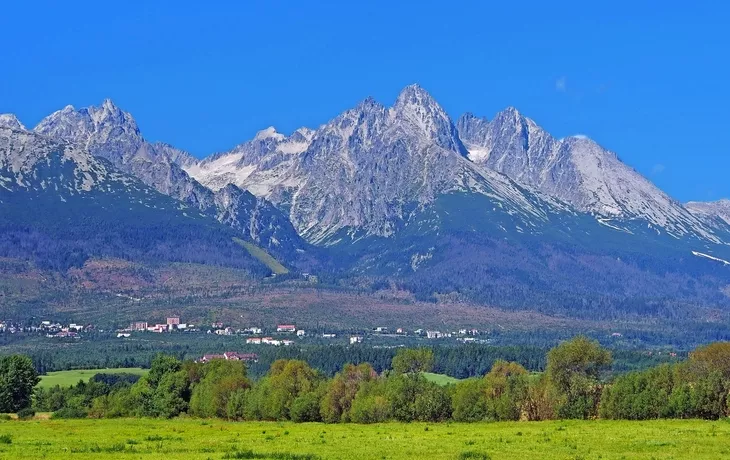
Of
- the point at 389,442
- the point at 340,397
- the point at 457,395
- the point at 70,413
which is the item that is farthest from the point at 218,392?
the point at 389,442

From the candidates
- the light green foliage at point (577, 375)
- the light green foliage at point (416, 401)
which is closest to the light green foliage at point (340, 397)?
the light green foliage at point (416, 401)

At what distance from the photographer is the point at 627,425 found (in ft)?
330

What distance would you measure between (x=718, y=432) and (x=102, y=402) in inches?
3686

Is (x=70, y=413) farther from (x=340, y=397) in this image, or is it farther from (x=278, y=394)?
(x=340, y=397)

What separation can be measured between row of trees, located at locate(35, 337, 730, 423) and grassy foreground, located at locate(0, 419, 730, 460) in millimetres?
14268

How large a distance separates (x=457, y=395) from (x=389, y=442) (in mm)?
46610

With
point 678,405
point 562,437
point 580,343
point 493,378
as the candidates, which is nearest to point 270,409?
point 493,378

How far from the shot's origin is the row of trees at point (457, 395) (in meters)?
120

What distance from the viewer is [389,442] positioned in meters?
84.2

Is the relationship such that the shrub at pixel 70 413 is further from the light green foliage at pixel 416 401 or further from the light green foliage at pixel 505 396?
the light green foliage at pixel 505 396

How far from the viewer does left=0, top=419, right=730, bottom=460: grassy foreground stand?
73.9 m

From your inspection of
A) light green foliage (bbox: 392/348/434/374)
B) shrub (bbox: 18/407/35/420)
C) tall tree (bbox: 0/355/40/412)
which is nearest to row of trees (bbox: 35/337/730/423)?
light green foliage (bbox: 392/348/434/374)

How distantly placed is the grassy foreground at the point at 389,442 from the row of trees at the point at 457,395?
46.8 feet

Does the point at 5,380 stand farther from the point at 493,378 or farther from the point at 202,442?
the point at 202,442
